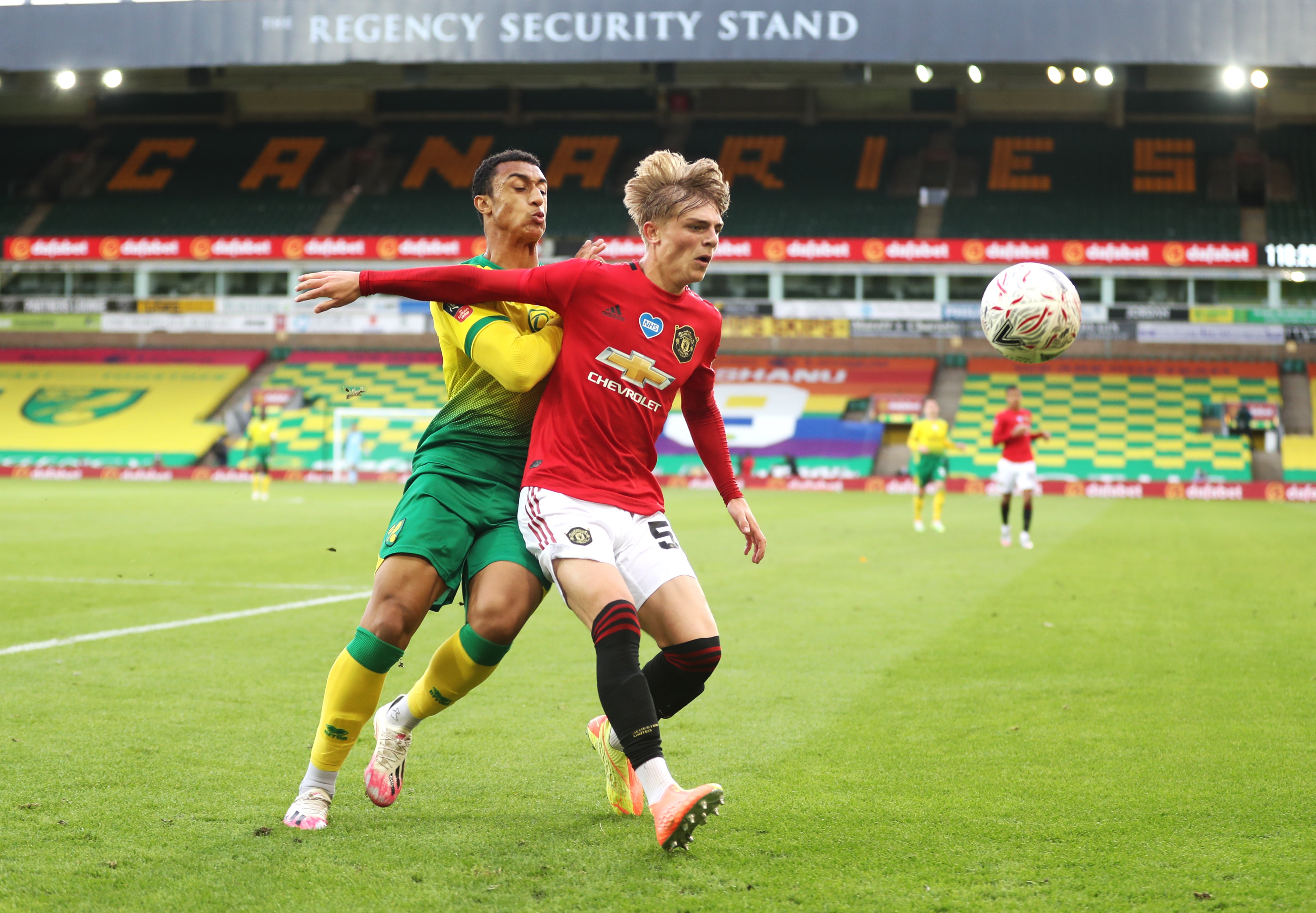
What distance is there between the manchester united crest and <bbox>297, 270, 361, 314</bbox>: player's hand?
102 cm

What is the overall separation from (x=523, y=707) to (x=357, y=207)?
39.5 m

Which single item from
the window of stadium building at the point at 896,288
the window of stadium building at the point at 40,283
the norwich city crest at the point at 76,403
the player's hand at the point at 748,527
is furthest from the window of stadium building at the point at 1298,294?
the window of stadium building at the point at 40,283

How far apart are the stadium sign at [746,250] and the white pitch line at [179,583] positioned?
86.0ft

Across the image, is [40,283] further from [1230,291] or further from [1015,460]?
[1230,291]

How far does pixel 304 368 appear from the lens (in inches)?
1636

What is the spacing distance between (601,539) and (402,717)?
101 centimetres

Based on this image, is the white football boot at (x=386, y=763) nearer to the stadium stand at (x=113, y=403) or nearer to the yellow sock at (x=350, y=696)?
the yellow sock at (x=350, y=696)

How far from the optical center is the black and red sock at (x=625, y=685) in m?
3.66

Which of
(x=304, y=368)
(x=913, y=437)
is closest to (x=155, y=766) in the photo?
(x=913, y=437)

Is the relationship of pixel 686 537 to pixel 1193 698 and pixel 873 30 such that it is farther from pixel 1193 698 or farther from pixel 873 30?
pixel 873 30

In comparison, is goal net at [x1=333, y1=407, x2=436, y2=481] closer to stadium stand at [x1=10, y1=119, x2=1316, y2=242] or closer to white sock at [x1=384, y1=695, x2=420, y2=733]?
stadium stand at [x1=10, y1=119, x2=1316, y2=242]

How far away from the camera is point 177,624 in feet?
27.7

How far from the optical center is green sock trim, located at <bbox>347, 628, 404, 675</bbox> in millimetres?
3941

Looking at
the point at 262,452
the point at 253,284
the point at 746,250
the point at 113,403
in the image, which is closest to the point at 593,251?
the point at 262,452
